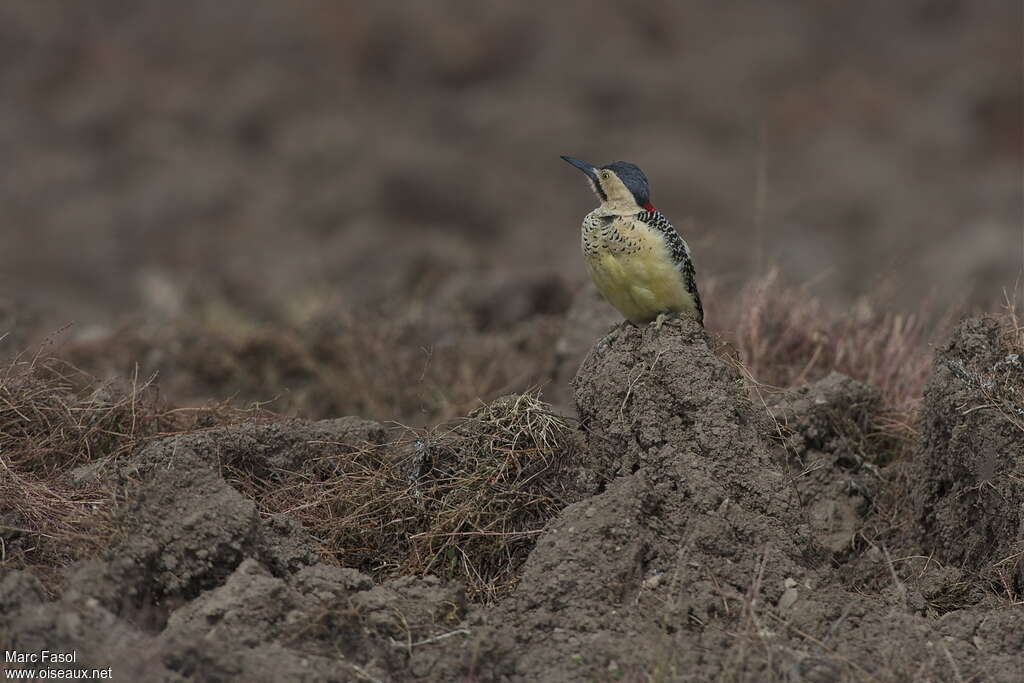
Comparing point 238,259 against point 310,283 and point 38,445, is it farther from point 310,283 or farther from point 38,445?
point 38,445

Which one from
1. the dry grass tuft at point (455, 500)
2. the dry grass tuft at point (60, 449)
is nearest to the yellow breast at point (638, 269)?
the dry grass tuft at point (455, 500)

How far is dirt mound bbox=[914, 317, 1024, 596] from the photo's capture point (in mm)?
4316

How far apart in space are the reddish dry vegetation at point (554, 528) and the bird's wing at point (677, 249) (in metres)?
0.24

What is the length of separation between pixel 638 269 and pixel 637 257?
4 cm

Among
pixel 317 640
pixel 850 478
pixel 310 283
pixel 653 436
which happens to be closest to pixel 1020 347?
pixel 850 478

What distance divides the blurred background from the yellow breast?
7.45 metres

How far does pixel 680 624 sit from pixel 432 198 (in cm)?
1212

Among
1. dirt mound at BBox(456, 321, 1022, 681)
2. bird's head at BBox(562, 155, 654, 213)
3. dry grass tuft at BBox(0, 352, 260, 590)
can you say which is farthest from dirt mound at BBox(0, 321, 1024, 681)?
bird's head at BBox(562, 155, 654, 213)

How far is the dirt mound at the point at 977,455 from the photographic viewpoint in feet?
14.2

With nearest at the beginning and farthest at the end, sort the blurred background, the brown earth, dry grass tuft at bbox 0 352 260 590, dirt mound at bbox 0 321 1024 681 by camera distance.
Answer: dirt mound at bbox 0 321 1024 681 < the brown earth < dry grass tuft at bbox 0 352 260 590 < the blurred background

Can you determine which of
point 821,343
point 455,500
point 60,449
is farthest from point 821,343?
point 60,449

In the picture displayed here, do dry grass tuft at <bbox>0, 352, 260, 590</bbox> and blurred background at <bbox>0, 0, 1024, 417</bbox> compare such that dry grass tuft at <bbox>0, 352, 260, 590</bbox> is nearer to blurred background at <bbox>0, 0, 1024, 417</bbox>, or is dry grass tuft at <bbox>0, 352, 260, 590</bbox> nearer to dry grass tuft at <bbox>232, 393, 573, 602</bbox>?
dry grass tuft at <bbox>232, 393, 573, 602</bbox>

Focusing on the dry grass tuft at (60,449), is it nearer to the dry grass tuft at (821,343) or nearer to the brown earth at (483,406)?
the brown earth at (483,406)

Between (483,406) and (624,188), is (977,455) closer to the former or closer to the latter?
(624,188)
